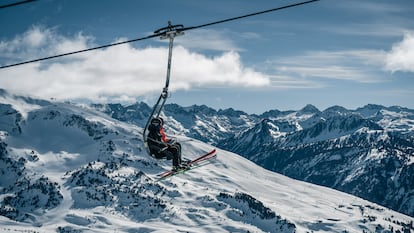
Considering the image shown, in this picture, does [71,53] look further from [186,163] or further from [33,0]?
[186,163]

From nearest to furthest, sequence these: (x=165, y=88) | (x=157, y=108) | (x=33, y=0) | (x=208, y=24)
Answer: (x=33, y=0), (x=208, y=24), (x=165, y=88), (x=157, y=108)

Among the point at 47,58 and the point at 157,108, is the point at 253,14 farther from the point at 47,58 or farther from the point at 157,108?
the point at 157,108

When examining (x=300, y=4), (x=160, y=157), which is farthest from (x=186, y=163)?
(x=300, y=4)

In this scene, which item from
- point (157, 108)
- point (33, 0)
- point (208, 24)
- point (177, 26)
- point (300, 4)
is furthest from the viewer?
point (157, 108)

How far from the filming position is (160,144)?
2712cm

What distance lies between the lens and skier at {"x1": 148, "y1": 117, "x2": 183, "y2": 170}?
26773mm

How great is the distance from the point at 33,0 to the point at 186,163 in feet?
52.7

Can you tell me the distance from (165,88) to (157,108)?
9.59ft

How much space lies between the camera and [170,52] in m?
19.5

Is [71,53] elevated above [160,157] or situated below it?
above

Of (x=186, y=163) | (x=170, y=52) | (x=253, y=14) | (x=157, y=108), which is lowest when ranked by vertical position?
(x=186, y=163)

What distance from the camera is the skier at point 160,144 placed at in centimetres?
2677

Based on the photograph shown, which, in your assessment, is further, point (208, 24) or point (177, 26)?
point (177, 26)

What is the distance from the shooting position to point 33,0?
14469 mm
